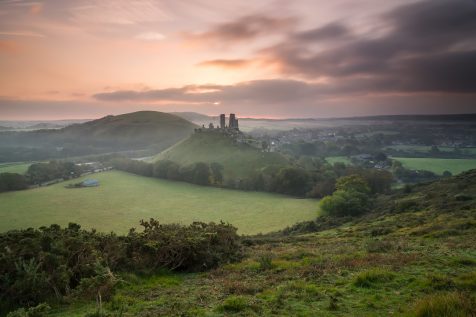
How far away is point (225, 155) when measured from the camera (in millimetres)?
164750

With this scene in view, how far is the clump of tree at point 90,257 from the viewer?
564 inches

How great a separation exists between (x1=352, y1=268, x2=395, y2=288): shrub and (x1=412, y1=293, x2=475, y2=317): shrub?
4.41 metres

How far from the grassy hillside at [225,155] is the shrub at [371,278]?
12027cm

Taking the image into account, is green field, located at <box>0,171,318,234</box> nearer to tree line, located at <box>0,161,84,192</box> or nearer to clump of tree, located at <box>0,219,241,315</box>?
tree line, located at <box>0,161,84,192</box>

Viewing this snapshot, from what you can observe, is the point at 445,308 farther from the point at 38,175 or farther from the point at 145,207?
the point at 38,175

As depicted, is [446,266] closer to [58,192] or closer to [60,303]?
[60,303]

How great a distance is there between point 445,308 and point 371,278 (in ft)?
17.4

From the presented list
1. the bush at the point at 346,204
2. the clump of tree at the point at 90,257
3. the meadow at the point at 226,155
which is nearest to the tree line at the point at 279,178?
the meadow at the point at 226,155


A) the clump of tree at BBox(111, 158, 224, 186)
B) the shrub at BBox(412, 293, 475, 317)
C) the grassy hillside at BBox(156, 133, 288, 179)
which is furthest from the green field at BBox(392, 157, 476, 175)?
the shrub at BBox(412, 293, 475, 317)

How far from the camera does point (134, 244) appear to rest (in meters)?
Result: 20.7

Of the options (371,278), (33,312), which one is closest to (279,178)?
(371,278)

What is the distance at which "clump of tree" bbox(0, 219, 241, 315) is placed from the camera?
564 inches

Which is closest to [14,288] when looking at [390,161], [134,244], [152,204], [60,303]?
[60,303]

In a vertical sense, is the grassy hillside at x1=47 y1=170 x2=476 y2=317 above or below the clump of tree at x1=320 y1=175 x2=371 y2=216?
above
